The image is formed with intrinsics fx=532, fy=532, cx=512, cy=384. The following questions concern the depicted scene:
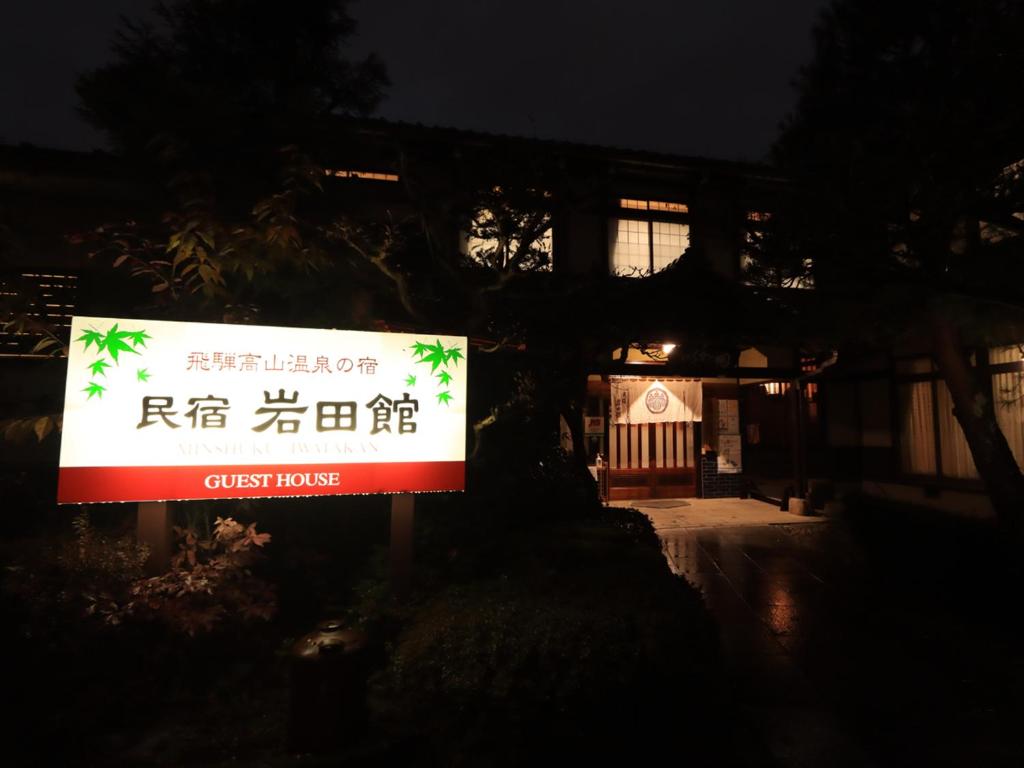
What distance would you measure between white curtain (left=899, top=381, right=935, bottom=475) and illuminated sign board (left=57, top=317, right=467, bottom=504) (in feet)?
37.6

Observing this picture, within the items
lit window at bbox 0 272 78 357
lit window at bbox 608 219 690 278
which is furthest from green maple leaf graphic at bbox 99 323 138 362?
lit window at bbox 608 219 690 278

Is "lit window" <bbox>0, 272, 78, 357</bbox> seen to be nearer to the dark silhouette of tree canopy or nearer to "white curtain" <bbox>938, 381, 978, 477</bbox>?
the dark silhouette of tree canopy

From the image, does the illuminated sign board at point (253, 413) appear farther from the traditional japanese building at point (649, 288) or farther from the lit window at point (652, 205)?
the lit window at point (652, 205)

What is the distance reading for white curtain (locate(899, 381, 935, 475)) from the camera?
11.7 meters

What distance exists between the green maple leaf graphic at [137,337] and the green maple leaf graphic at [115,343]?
25mm

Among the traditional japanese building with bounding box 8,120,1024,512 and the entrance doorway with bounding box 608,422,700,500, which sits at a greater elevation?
the traditional japanese building with bounding box 8,120,1024,512

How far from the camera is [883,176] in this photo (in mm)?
5703

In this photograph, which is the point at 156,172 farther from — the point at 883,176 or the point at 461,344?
the point at 883,176

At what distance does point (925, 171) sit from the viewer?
19.0ft

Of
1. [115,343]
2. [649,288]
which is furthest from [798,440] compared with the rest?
[115,343]

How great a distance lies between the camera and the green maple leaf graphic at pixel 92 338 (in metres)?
4.59

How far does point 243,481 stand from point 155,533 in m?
0.93

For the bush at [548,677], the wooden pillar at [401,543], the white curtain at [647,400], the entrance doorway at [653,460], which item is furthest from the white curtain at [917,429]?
the wooden pillar at [401,543]

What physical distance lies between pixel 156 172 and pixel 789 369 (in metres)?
13.2
